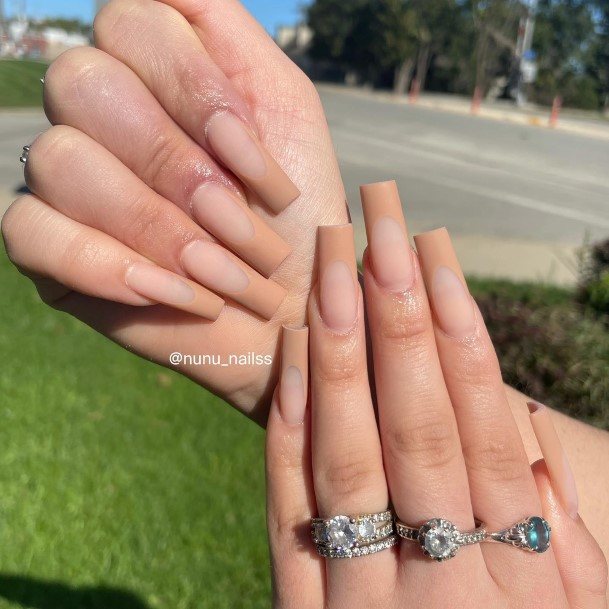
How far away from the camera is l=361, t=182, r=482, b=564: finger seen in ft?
2.88

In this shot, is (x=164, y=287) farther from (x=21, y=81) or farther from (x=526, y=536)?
(x=526, y=536)

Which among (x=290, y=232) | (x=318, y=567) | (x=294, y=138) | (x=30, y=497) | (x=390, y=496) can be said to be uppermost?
(x=294, y=138)

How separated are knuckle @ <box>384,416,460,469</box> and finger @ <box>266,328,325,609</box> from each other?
18 cm

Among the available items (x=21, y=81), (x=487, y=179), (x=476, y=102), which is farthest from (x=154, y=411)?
(x=476, y=102)

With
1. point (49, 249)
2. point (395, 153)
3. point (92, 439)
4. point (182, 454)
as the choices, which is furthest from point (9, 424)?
point (395, 153)

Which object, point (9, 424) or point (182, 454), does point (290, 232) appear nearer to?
point (182, 454)

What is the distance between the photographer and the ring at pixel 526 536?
914 mm

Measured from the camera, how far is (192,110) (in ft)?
3.03

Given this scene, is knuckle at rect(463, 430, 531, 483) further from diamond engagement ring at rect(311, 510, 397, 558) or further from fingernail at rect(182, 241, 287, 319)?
fingernail at rect(182, 241, 287, 319)

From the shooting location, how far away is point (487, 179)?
31.9 ft

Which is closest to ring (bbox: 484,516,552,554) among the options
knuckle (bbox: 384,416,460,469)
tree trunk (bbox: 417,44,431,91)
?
knuckle (bbox: 384,416,460,469)

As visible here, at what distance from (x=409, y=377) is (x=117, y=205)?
0.47 m

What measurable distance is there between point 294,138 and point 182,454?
7.72ft

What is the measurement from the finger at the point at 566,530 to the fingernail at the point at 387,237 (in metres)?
0.32
